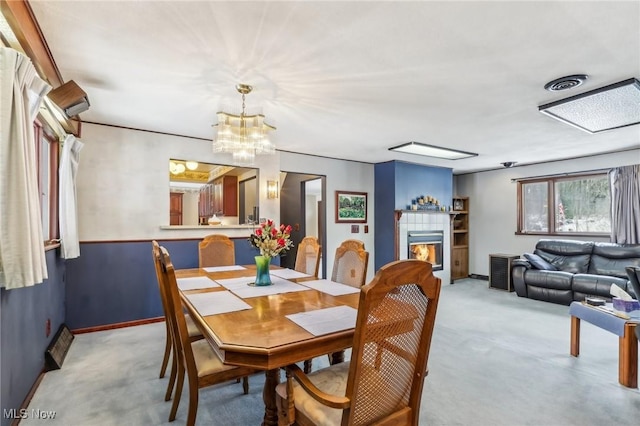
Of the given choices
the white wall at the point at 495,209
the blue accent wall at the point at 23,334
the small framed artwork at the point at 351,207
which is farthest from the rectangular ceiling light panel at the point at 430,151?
the blue accent wall at the point at 23,334

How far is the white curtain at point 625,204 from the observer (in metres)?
4.72

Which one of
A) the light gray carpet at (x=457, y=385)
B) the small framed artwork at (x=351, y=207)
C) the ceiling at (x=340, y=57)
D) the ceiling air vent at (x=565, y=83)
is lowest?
the light gray carpet at (x=457, y=385)

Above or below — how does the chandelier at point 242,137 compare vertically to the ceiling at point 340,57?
below

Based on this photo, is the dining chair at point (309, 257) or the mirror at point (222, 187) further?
the mirror at point (222, 187)

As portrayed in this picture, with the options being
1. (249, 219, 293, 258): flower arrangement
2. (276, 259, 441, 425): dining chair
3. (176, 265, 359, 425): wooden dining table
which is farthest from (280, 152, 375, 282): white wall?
(276, 259, 441, 425): dining chair

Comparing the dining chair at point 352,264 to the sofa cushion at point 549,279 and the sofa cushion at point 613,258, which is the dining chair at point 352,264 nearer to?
the sofa cushion at point 549,279

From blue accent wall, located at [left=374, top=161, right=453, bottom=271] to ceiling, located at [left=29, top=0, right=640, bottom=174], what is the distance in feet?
7.28

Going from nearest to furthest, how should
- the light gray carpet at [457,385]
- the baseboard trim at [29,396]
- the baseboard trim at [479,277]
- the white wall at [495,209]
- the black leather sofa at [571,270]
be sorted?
the baseboard trim at [29,396] → the light gray carpet at [457,385] → the black leather sofa at [571,270] → the white wall at [495,209] → the baseboard trim at [479,277]

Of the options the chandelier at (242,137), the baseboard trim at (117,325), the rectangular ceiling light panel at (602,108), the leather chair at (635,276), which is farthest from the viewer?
the baseboard trim at (117,325)

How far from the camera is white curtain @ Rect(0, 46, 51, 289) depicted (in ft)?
5.13

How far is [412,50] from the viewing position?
2.04 meters

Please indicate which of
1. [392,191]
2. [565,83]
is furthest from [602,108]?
[392,191]

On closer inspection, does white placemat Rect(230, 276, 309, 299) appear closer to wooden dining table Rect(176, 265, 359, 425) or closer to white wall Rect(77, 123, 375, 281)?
wooden dining table Rect(176, 265, 359, 425)

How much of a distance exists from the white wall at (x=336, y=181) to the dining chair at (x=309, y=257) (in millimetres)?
2042
